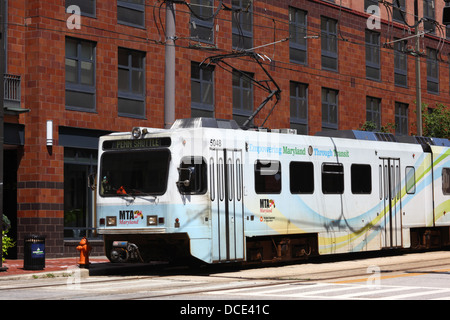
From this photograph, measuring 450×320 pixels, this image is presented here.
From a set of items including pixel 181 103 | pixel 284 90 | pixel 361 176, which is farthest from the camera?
pixel 284 90

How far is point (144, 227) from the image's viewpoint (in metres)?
18.9

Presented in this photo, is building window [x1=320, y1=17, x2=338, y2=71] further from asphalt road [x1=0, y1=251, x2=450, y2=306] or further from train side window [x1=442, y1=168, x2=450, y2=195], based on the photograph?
asphalt road [x1=0, y1=251, x2=450, y2=306]

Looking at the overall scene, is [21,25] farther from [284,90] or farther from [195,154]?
[284,90]

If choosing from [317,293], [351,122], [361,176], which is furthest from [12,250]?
[351,122]

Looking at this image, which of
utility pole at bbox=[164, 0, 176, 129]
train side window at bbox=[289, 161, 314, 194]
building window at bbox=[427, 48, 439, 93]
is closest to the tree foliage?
building window at bbox=[427, 48, 439, 93]

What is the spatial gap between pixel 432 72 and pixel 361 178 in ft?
79.3

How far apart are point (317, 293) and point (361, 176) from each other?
32.5 feet

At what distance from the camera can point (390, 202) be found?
80.6ft

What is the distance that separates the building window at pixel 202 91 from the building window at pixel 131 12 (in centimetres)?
294

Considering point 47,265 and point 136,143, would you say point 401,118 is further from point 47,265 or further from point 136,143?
point 136,143

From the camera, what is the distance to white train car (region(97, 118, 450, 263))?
61.5 ft

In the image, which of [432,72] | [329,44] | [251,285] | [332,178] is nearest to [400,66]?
[432,72]

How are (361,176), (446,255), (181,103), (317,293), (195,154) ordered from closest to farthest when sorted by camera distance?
1. (317,293)
2. (195,154)
3. (361,176)
4. (446,255)
5. (181,103)

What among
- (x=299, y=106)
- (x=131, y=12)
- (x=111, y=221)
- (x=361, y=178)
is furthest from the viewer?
(x=299, y=106)
